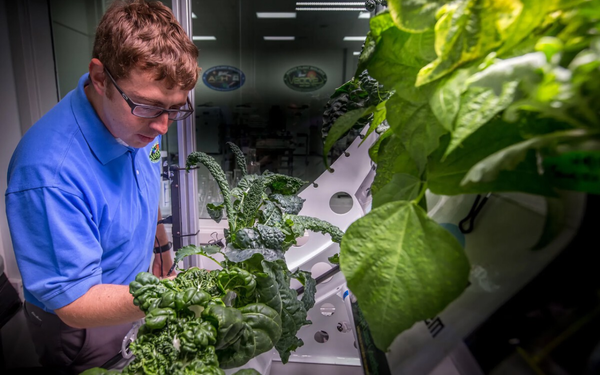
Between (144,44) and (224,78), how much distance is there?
111 cm

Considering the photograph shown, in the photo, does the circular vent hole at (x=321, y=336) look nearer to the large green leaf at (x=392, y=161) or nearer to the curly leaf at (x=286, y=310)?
the curly leaf at (x=286, y=310)

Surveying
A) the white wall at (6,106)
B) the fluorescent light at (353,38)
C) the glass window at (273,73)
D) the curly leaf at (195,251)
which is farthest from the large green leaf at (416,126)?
the white wall at (6,106)

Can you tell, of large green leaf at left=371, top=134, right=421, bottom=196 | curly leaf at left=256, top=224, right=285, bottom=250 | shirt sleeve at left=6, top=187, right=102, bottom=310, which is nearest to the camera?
large green leaf at left=371, top=134, right=421, bottom=196

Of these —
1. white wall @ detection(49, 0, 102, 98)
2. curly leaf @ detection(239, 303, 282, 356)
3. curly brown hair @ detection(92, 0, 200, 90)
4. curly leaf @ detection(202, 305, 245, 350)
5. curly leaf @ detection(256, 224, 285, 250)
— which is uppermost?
white wall @ detection(49, 0, 102, 98)

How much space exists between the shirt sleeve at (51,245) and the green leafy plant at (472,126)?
0.75m

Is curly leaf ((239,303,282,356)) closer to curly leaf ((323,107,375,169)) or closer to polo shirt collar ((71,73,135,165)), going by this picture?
curly leaf ((323,107,375,169))

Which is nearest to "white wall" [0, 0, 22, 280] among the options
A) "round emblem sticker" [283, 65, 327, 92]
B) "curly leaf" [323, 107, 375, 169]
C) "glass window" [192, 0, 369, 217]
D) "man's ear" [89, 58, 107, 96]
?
"glass window" [192, 0, 369, 217]

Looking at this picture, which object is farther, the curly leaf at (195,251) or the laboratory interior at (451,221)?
the curly leaf at (195,251)

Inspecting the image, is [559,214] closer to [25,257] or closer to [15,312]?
[25,257]

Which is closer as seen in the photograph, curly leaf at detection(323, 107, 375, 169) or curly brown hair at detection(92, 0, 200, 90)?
curly leaf at detection(323, 107, 375, 169)

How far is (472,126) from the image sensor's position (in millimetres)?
204

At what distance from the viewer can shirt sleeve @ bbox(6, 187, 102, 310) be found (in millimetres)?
722

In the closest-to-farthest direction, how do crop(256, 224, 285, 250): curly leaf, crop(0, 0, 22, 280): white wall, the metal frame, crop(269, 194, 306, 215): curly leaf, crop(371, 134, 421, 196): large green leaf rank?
crop(371, 134, 421, 196): large green leaf → crop(256, 224, 285, 250): curly leaf → crop(269, 194, 306, 215): curly leaf → the metal frame → crop(0, 0, 22, 280): white wall

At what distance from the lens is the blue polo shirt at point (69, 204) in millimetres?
729
